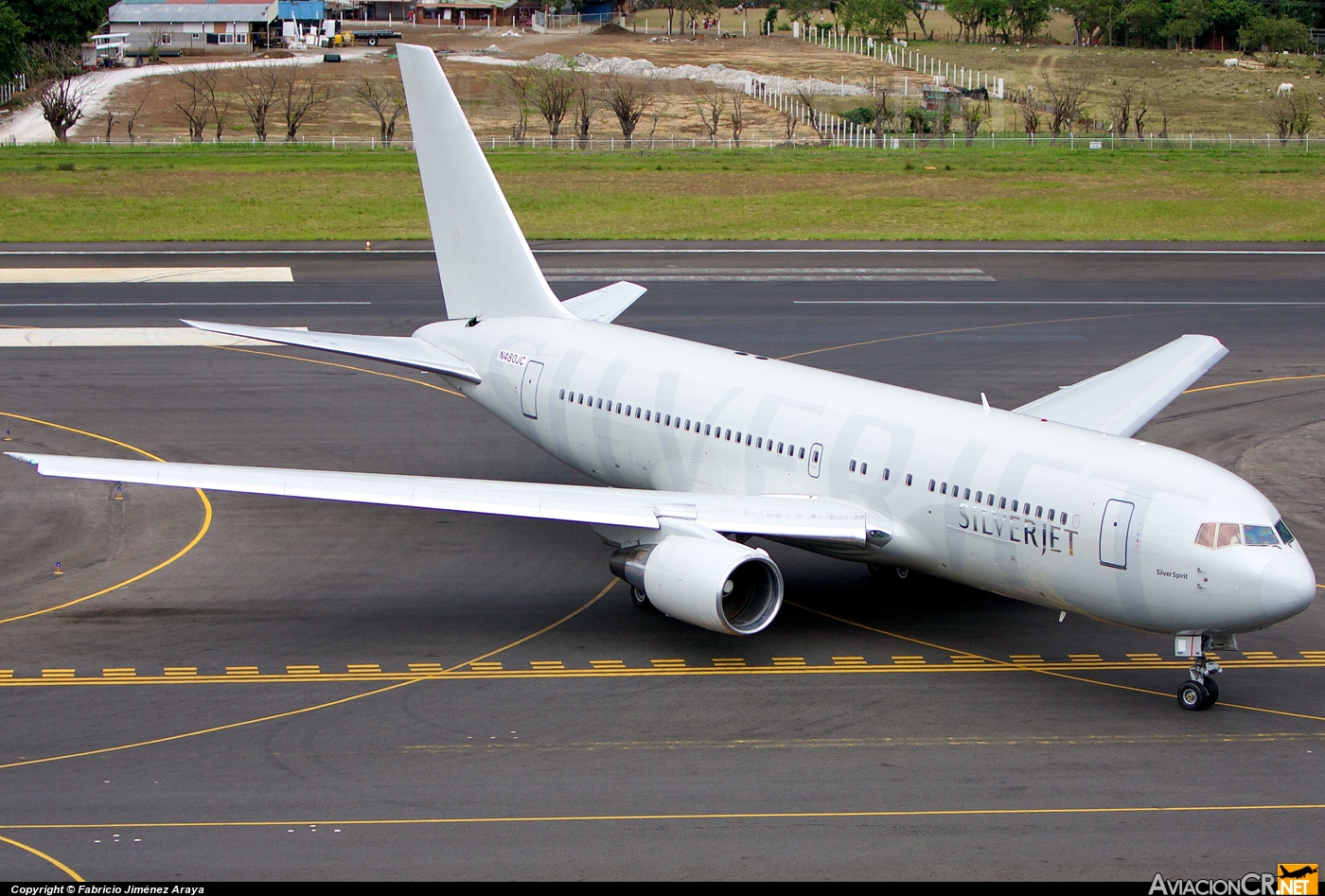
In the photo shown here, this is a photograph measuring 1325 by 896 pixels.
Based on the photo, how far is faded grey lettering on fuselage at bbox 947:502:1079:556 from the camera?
82.6 ft

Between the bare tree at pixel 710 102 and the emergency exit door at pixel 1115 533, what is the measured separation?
349 feet

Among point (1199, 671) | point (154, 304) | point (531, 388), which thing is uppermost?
point (531, 388)

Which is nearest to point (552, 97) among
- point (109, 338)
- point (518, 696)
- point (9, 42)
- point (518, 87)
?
point (518, 87)

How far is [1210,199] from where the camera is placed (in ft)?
279

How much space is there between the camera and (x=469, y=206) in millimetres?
36719

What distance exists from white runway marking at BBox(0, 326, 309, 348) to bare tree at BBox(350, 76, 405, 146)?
77.8 metres

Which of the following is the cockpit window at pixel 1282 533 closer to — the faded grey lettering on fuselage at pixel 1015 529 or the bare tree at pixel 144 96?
the faded grey lettering on fuselage at pixel 1015 529

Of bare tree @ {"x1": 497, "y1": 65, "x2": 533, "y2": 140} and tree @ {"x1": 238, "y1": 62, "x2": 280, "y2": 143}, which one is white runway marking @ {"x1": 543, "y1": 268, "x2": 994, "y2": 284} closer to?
bare tree @ {"x1": 497, "y1": 65, "x2": 533, "y2": 140}

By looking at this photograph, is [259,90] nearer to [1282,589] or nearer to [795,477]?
[795,477]

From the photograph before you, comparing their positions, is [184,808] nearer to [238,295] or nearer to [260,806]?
[260,806]

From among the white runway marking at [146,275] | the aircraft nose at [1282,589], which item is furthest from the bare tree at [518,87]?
the aircraft nose at [1282,589]

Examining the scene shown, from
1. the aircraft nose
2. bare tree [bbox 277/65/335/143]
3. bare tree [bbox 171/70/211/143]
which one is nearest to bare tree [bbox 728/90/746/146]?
bare tree [bbox 277/65/335/143]

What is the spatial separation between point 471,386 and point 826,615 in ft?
38.8

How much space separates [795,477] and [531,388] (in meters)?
8.11
